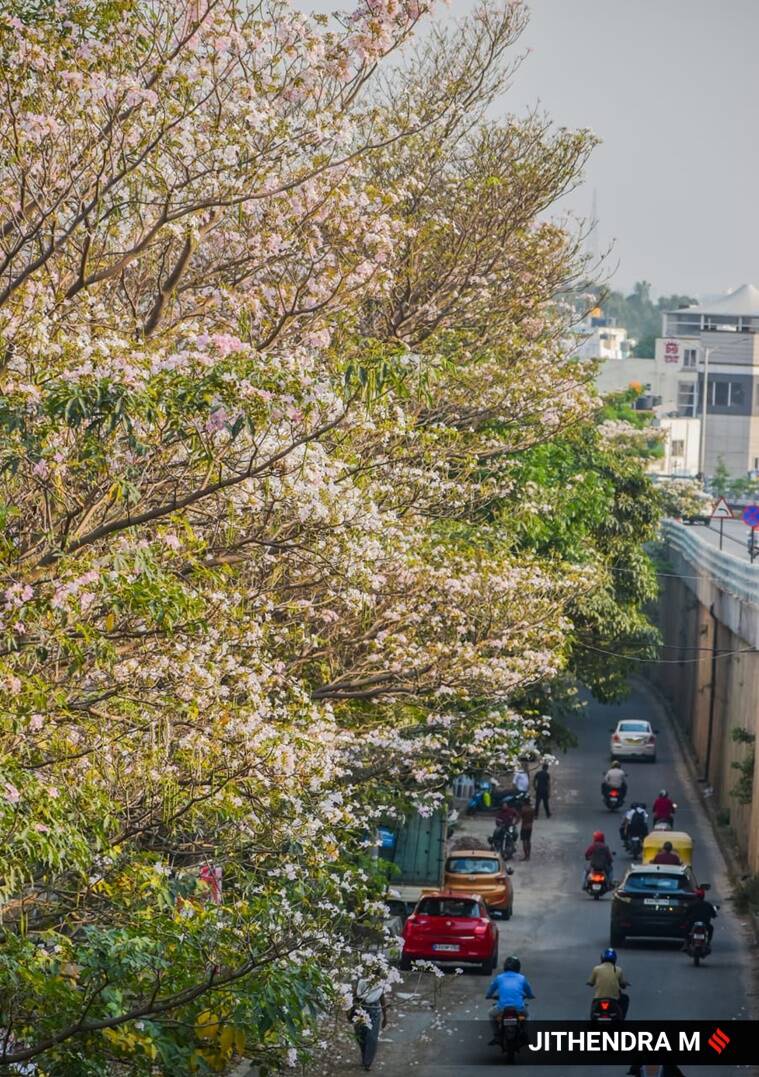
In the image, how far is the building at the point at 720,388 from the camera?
11212 cm

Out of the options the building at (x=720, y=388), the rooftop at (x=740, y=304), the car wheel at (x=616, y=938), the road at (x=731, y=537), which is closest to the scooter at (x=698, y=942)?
the car wheel at (x=616, y=938)

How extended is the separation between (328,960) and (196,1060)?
452 centimetres

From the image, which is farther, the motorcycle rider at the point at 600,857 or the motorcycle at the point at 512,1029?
the motorcycle rider at the point at 600,857

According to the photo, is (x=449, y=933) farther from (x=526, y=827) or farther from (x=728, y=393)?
(x=728, y=393)

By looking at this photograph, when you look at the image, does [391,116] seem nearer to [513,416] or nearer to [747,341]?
[513,416]

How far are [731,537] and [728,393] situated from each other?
54.2 meters

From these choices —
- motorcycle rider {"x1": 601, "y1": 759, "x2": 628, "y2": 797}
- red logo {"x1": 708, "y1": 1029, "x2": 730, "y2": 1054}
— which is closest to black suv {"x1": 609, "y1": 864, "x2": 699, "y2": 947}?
red logo {"x1": 708, "y1": 1029, "x2": 730, "y2": 1054}

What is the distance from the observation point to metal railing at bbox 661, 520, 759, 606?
36.2 meters

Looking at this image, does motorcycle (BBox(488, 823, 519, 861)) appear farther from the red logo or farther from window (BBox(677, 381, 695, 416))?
window (BBox(677, 381, 695, 416))

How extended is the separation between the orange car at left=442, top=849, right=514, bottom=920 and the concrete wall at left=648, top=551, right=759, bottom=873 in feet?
15.4

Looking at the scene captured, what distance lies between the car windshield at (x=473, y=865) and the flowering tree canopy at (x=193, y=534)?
10447 mm

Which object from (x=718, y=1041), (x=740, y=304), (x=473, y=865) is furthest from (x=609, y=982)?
(x=740, y=304)

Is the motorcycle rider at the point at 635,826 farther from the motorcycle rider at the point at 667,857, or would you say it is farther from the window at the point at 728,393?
the window at the point at 728,393

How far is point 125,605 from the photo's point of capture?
41.1 ft
